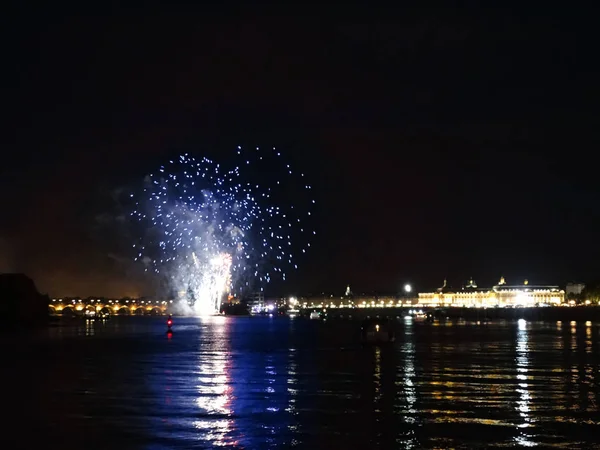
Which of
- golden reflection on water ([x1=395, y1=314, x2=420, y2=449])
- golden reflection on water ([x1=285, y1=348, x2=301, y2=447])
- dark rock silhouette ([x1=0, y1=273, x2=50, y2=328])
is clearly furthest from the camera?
dark rock silhouette ([x1=0, y1=273, x2=50, y2=328])

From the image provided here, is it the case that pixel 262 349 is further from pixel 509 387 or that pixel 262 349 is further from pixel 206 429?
pixel 206 429

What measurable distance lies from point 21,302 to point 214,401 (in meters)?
146

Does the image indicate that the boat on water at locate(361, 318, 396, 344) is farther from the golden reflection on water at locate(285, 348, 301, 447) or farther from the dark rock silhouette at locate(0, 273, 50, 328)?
the dark rock silhouette at locate(0, 273, 50, 328)

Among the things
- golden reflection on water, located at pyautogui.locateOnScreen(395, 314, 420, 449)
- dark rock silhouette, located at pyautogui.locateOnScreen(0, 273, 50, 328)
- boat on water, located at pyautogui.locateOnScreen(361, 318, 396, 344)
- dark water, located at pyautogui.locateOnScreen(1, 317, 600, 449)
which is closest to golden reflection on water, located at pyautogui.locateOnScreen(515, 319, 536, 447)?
dark water, located at pyautogui.locateOnScreen(1, 317, 600, 449)

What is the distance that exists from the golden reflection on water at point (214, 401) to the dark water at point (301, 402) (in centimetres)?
4

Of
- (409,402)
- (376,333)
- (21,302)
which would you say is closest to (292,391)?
(409,402)

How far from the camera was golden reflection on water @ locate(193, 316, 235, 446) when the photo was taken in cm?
2647

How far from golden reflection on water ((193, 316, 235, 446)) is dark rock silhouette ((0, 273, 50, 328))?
385ft

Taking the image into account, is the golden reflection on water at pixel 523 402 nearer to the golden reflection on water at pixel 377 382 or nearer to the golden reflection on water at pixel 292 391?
the golden reflection on water at pixel 377 382

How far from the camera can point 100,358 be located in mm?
61188

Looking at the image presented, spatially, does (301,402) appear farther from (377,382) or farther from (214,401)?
(377,382)

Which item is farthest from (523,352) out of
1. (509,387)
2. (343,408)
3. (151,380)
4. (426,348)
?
(343,408)

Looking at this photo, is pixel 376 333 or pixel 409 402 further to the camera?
pixel 376 333

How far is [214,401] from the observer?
34.0 m
